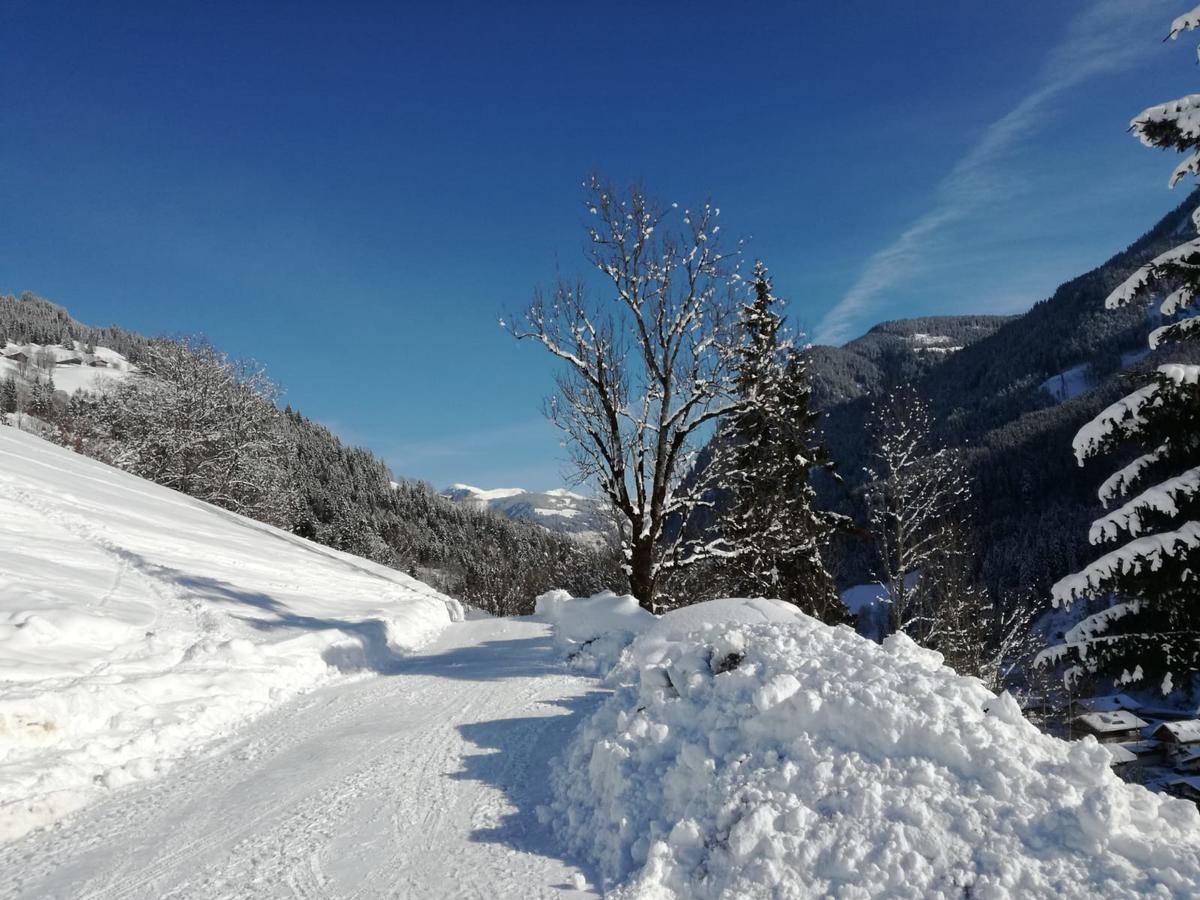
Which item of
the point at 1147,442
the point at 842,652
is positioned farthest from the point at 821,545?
the point at 842,652

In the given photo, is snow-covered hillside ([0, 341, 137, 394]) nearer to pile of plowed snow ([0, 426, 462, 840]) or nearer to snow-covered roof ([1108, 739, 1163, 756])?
pile of plowed snow ([0, 426, 462, 840])

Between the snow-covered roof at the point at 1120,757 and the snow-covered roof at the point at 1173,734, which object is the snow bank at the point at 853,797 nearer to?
the snow-covered roof at the point at 1120,757

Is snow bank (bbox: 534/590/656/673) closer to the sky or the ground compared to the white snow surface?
closer to the ground

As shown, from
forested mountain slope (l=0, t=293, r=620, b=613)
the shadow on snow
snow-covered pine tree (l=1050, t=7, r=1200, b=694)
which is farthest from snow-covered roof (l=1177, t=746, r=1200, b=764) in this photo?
the shadow on snow

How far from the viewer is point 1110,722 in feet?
151

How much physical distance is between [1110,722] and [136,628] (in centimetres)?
5834

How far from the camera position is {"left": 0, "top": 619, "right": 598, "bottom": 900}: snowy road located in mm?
4035

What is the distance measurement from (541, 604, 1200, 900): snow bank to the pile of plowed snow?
412cm

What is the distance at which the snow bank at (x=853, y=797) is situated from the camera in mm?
3432

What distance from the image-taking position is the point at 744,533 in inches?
716

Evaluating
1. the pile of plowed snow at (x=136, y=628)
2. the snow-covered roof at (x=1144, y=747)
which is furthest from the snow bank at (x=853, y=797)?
the snow-covered roof at (x=1144, y=747)

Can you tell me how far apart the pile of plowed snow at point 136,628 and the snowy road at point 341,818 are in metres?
0.52

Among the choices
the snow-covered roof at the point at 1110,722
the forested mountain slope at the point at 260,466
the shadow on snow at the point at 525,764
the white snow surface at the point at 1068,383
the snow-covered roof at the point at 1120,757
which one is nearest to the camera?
the snow-covered roof at the point at 1120,757

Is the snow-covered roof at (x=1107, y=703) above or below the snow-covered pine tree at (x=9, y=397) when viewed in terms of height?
below
